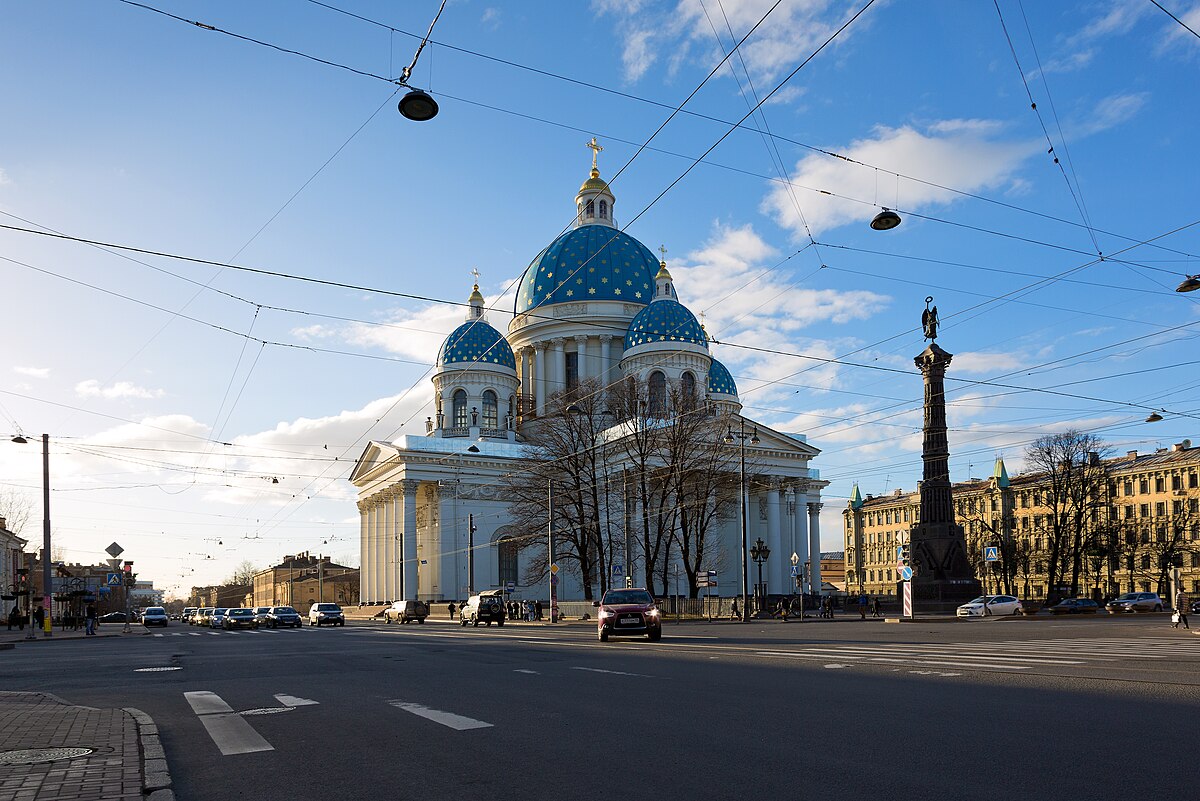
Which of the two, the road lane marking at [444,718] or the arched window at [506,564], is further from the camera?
the arched window at [506,564]

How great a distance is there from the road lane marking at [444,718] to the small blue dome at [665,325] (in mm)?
63419

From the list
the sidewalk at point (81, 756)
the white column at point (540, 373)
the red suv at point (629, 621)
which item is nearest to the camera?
the sidewalk at point (81, 756)

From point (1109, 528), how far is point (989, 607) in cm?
2980

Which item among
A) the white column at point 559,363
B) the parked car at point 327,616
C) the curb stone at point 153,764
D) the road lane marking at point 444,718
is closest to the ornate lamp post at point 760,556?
the parked car at point 327,616

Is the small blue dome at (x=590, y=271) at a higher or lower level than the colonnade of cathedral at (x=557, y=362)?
higher

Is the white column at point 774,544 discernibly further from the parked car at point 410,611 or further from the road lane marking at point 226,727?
the road lane marking at point 226,727

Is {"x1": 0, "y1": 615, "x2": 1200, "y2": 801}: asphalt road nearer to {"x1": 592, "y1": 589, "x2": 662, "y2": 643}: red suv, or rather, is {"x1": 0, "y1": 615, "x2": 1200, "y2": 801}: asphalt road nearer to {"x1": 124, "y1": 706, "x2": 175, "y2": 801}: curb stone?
{"x1": 124, "y1": 706, "x2": 175, "y2": 801}: curb stone

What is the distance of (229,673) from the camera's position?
18.6 metres

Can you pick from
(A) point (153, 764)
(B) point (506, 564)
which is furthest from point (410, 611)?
(A) point (153, 764)

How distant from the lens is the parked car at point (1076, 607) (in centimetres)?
5822

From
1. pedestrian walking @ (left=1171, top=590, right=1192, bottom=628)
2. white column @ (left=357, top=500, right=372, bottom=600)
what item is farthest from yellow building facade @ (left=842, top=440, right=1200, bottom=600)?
white column @ (left=357, top=500, right=372, bottom=600)

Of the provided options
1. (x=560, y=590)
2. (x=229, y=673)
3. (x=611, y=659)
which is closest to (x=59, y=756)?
(x=229, y=673)

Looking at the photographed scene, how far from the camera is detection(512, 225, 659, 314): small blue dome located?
85.4 metres

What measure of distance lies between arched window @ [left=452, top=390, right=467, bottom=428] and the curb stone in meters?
74.4
